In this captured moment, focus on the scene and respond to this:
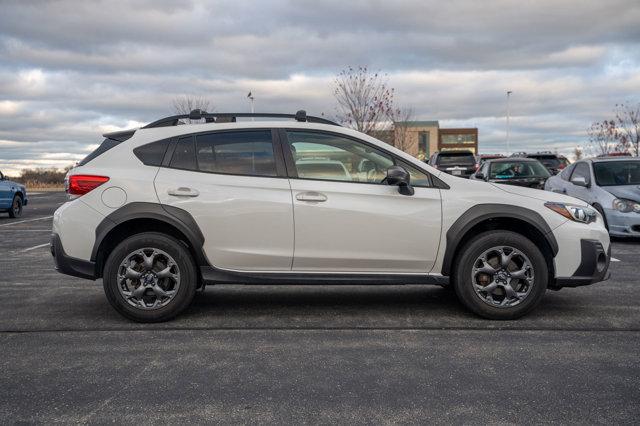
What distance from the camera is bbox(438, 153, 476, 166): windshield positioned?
20.2 m

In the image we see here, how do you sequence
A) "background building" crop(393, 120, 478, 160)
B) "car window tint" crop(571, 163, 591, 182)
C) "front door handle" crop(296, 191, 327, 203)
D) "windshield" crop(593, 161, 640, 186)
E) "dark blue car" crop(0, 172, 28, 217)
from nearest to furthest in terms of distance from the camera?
"front door handle" crop(296, 191, 327, 203) < "windshield" crop(593, 161, 640, 186) < "car window tint" crop(571, 163, 591, 182) < "dark blue car" crop(0, 172, 28, 217) < "background building" crop(393, 120, 478, 160)

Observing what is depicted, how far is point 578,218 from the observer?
544 cm

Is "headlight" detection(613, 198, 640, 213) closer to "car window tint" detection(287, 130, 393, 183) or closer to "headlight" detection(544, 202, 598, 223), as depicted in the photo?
"headlight" detection(544, 202, 598, 223)

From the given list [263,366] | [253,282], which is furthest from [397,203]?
[263,366]

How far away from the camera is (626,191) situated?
10.8 meters

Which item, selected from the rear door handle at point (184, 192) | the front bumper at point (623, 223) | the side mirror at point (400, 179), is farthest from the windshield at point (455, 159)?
the rear door handle at point (184, 192)

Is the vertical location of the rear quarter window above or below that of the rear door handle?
above

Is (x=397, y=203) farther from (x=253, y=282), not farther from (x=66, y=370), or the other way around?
(x=66, y=370)

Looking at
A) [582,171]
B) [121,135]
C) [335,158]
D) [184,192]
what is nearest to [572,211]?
[335,158]

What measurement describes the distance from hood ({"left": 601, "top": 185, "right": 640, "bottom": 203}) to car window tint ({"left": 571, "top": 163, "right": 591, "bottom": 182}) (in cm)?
72

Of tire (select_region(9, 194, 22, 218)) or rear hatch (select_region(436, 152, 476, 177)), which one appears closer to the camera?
tire (select_region(9, 194, 22, 218))

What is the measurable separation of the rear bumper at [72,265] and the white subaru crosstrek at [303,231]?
0.5 inches

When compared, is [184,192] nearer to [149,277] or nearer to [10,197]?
[149,277]

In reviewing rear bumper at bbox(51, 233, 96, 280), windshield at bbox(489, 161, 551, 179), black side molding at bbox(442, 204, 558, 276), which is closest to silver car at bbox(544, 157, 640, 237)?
windshield at bbox(489, 161, 551, 179)
